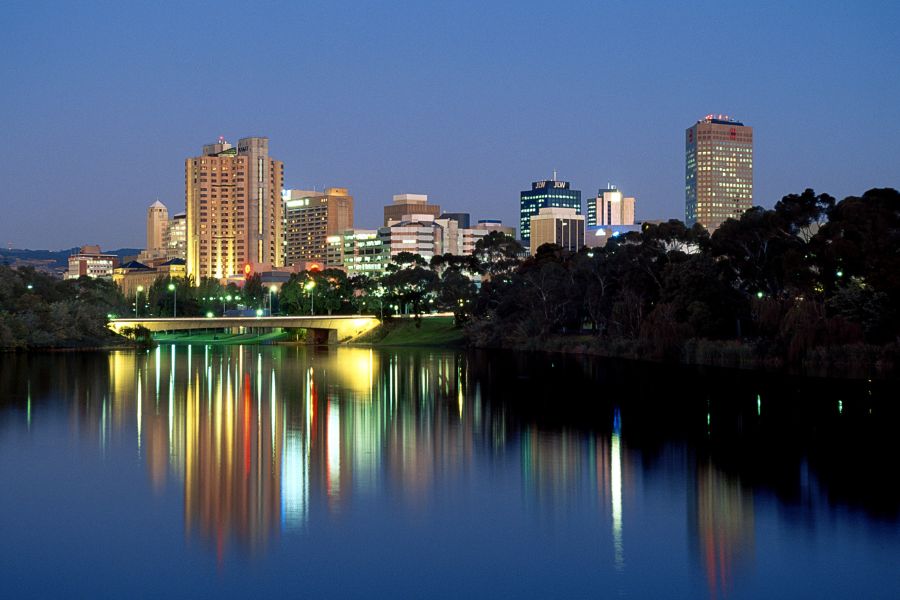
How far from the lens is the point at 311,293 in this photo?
14238 centimetres

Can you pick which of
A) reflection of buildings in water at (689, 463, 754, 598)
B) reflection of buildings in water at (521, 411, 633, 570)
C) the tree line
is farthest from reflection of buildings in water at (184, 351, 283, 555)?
the tree line

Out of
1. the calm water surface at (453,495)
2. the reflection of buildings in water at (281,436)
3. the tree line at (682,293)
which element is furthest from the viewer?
the tree line at (682,293)

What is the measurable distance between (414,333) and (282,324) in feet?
51.0

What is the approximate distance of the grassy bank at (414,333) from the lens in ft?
389

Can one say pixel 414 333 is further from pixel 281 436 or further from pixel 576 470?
pixel 576 470

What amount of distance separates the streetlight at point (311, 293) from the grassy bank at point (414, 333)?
16608 mm

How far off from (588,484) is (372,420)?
49.5 ft

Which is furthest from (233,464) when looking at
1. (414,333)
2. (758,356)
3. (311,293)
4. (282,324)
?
(311,293)

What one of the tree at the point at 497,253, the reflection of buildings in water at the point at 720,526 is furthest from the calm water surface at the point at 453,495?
the tree at the point at 497,253

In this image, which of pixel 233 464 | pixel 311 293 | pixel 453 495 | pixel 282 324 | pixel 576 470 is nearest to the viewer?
pixel 453 495

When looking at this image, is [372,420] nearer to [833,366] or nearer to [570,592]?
[570,592]

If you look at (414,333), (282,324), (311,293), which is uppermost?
(311,293)

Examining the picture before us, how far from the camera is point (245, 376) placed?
217 feet

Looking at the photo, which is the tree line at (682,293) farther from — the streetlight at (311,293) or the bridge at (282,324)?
the streetlight at (311,293)
